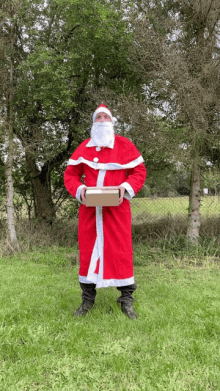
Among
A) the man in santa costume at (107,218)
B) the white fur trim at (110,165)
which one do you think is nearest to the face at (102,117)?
the man in santa costume at (107,218)

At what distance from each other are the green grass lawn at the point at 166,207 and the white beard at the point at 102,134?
3.71 meters

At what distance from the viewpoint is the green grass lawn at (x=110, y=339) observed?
200 centimetres

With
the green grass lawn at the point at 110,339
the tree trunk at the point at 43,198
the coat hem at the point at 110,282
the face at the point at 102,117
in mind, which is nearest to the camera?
the green grass lawn at the point at 110,339

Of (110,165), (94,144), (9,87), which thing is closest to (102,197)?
(110,165)

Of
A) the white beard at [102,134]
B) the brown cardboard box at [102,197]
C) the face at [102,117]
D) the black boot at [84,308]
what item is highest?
the face at [102,117]

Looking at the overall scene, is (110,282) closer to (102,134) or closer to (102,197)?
(102,197)

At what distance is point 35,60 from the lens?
506 centimetres

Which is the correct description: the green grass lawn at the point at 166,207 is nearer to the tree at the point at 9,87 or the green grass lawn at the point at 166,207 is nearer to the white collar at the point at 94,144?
the tree at the point at 9,87

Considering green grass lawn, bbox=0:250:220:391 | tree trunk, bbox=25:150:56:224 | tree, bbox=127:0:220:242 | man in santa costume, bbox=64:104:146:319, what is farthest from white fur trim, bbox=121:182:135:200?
tree trunk, bbox=25:150:56:224

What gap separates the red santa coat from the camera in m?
2.89

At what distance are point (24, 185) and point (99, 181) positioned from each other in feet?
18.0

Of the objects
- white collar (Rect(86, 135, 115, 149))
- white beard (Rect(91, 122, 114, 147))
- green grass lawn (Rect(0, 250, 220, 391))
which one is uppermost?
white beard (Rect(91, 122, 114, 147))

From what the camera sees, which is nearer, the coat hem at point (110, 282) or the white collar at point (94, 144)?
the coat hem at point (110, 282)

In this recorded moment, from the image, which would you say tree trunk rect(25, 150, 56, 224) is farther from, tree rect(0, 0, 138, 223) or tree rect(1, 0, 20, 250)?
tree rect(1, 0, 20, 250)
